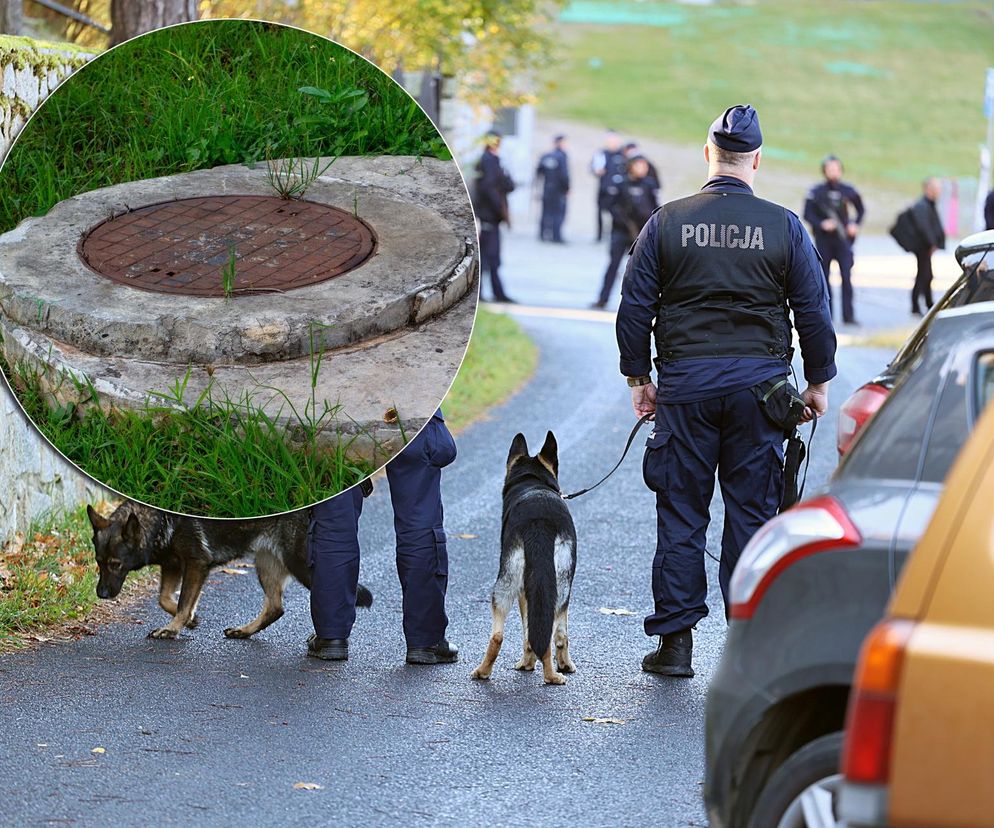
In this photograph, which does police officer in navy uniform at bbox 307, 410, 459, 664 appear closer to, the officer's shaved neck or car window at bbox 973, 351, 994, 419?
the officer's shaved neck

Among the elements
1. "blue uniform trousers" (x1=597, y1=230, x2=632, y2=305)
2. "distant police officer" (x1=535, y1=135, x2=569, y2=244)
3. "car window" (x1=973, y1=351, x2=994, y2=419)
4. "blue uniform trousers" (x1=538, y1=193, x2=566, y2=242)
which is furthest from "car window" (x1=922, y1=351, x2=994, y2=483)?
"blue uniform trousers" (x1=538, y1=193, x2=566, y2=242)

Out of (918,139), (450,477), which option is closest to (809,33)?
(918,139)

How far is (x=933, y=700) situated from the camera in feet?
A: 8.57

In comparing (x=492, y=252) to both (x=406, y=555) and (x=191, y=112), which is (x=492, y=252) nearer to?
(x=406, y=555)

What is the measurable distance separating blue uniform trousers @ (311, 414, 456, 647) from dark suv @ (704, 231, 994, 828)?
2563 millimetres

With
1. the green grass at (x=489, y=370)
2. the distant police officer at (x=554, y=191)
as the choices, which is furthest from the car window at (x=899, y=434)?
the distant police officer at (x=554, y=191)

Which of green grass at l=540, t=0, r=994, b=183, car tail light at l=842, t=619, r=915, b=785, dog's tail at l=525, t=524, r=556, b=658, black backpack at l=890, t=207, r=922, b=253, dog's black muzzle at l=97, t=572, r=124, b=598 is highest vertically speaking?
car tail light at l=842, t=619, r=915, b=785

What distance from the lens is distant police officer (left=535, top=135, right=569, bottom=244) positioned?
3136 centimetres

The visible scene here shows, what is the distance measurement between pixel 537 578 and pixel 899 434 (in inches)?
94.4

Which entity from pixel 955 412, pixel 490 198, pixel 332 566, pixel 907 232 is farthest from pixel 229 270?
pixel 907 232

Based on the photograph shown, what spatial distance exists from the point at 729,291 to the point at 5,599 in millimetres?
3240

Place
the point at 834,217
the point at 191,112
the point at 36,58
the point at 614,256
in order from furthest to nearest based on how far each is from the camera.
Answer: the point at 834,217
the point at 614,256
the point at 36,58
the point at 191,112

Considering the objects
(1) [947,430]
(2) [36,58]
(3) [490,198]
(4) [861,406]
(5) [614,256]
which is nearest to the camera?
(1) [947,430]

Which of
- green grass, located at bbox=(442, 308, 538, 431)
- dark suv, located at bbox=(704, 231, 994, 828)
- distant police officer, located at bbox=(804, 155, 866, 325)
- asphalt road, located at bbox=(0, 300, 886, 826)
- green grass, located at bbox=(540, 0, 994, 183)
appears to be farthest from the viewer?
green grass, located at bbox=(540, 0, 994, 183)
